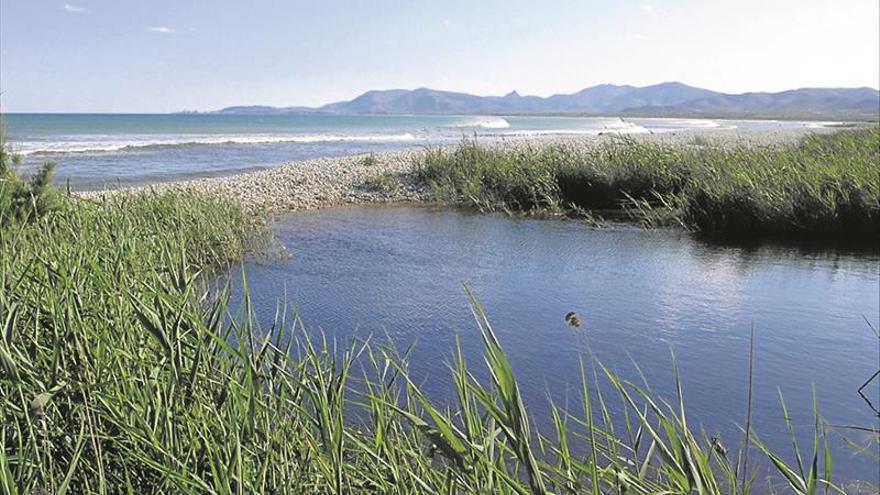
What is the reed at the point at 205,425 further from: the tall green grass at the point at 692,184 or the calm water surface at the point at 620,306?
the tall green grass at the point at 692,184

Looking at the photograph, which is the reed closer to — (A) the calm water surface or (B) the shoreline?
(A) the calm water surface

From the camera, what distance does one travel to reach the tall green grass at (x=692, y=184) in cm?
1109

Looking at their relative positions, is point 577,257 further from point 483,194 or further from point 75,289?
point 75,289

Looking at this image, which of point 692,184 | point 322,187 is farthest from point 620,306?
point 322,187

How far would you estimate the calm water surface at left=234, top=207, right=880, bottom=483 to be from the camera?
557 cm

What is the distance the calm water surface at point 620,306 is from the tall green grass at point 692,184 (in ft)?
3.45

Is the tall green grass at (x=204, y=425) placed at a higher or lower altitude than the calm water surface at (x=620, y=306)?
higher

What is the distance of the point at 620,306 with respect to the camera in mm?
7707

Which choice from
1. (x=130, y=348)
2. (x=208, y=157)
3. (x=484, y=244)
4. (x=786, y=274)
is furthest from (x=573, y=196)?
(x=208, y=157)

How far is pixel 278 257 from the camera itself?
33.1 ft

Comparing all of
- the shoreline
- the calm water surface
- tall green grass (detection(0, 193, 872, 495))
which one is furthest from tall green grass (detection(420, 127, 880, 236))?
tall green grass (detection(0, 193, 872, 495))

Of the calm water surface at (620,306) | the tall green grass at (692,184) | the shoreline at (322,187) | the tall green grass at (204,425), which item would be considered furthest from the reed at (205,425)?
the shoreline at (322,187)

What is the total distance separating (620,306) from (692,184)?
21.2 ft

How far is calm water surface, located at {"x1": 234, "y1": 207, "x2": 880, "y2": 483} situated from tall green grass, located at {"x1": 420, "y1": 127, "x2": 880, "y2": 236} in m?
1.05
